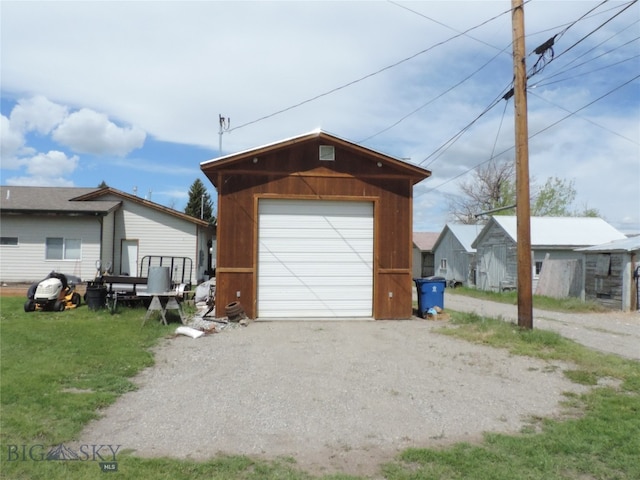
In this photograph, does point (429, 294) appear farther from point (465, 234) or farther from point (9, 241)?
point (465, 234)

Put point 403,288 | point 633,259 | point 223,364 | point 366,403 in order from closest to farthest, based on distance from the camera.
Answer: point 366,403, point 223,364, point 403,288, point 633,259

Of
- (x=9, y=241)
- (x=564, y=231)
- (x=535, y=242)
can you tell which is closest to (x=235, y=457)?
(x=9, y=241)

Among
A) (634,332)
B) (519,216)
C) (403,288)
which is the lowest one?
(634,332)

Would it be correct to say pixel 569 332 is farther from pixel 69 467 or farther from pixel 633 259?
pixel 69 467

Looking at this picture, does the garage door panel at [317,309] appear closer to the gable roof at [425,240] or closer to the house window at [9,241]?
the house window at [9,241]

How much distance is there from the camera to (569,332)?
1214 cm

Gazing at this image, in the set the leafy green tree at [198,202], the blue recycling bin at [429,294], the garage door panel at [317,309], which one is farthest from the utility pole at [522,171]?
the leafy green tree at [198,202]

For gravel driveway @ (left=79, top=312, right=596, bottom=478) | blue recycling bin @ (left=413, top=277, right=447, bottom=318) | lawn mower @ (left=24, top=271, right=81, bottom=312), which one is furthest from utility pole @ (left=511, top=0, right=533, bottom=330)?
lawn mower @ (left=24, top=271, right=81, bottom=312)

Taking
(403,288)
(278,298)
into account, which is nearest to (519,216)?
(403,288)

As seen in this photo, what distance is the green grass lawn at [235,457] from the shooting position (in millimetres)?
3994

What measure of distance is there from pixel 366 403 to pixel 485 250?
79.7 feet

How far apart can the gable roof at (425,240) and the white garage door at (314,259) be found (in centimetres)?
2994

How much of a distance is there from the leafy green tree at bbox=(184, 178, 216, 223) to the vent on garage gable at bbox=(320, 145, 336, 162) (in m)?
36.3

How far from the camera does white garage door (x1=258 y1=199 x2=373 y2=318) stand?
12.8 metres
